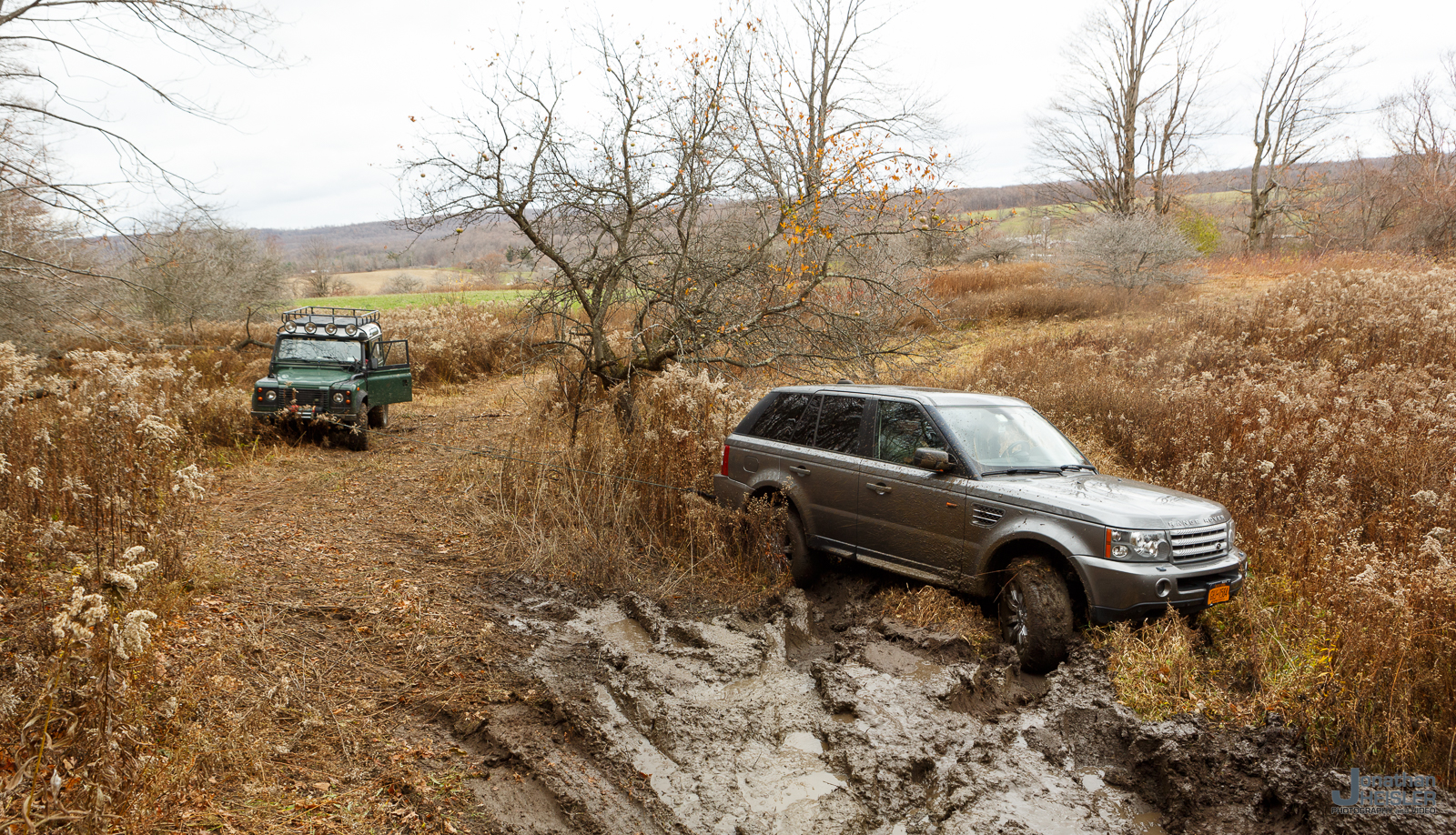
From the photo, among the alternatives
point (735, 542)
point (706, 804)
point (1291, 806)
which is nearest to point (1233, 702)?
point (1291, 806)

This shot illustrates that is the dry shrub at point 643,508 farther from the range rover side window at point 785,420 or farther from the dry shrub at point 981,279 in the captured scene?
the dry shrub at point 981,279

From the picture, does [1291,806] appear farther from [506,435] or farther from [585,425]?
[506,435]

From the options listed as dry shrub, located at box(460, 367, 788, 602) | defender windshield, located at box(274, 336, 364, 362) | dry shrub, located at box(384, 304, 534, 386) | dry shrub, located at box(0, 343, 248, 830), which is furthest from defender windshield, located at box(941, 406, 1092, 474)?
dry shrub, located at box(384, 304, 534, 386)

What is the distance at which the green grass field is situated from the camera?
111ft

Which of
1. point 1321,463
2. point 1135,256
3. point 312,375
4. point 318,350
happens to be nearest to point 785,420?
point 1321,463

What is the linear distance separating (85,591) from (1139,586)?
553 centimetres

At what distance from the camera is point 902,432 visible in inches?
238

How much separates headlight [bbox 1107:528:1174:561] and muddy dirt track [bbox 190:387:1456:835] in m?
0.69

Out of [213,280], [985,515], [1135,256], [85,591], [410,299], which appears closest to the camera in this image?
[85,591]

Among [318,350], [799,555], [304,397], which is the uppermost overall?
[318,350]

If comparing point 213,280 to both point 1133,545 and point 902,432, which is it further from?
point 1133,545

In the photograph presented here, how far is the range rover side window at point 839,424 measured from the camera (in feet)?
20.9

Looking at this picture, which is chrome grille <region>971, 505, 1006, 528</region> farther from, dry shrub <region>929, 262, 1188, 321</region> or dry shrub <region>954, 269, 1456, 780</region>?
dry shrub <region>929, 262, 1188, 321</region>

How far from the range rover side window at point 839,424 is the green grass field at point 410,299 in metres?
26.9
